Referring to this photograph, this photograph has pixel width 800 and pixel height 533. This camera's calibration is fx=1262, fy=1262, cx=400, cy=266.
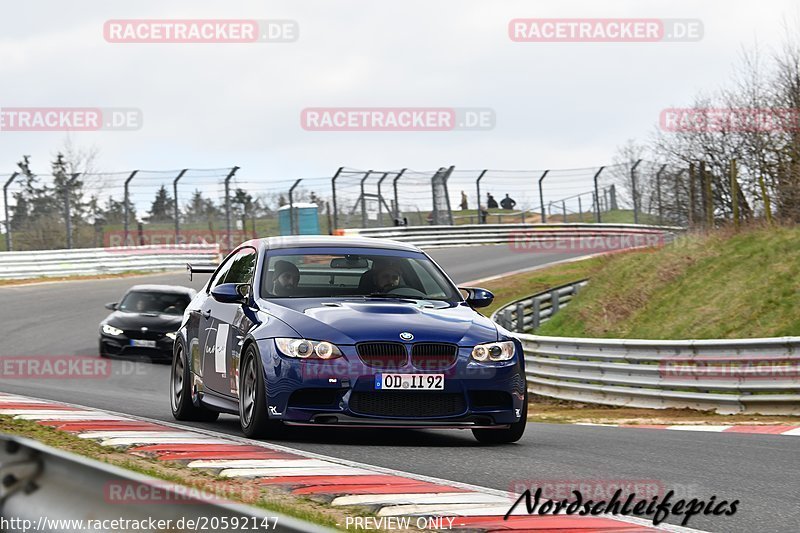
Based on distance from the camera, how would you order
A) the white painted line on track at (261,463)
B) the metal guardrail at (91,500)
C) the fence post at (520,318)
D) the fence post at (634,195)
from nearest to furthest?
1. the metal guardrail at (91,500)
2. the white painted line on track at (261,463)
3. the fence post at (520,318)
4. the fence post at (634,195)

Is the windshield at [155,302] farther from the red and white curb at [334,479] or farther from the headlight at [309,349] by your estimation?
the headlight at [309,349]

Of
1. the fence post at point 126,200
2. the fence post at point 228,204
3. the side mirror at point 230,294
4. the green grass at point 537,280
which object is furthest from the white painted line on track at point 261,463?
the fence post at point 228,204

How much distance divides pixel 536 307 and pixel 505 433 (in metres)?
16.8

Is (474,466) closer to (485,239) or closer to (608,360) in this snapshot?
(608,360)

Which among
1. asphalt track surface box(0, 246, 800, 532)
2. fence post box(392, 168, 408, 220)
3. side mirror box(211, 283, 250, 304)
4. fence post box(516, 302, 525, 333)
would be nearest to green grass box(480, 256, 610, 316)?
fence post box(516, 302, 525, 333)

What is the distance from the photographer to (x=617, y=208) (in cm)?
4778

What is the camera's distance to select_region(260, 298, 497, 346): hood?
8.28 m

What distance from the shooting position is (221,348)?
9602 mm

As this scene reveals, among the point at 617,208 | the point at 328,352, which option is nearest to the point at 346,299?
the point at 328,352

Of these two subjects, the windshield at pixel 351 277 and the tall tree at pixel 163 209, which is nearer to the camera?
the windshield at pixel 351 277

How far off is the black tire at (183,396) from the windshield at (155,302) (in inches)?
409

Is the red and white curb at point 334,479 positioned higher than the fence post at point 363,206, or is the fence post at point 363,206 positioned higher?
the fence post at point 363,206

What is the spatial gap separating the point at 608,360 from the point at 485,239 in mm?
32056

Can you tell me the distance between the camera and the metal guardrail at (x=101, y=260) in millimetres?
35562
